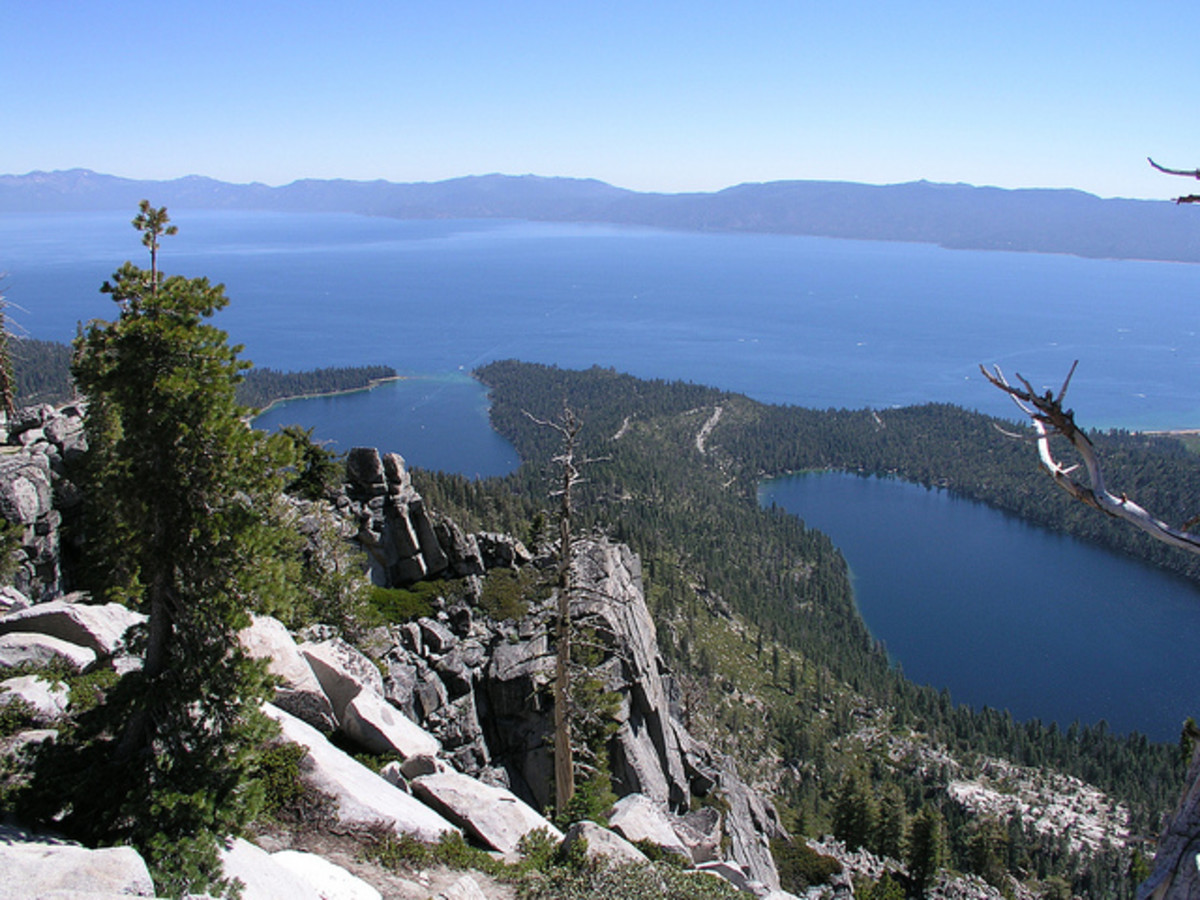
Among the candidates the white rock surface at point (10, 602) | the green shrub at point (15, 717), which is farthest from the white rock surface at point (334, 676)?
the white rock surface at point (10, 602)

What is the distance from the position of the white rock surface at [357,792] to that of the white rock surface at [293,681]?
1.65 m

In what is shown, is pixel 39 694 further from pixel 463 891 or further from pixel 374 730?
pixel 463 891

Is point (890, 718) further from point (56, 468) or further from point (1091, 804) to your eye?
point (56, 468)

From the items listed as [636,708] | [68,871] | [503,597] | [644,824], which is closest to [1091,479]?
[68,871]

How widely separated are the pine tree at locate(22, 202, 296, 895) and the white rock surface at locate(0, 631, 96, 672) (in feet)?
18.1

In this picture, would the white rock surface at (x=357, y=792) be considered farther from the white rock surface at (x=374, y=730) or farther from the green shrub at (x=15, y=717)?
the green shrub at (x=15, y=717)

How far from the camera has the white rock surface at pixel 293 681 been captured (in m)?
17.7

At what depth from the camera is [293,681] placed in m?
18.2

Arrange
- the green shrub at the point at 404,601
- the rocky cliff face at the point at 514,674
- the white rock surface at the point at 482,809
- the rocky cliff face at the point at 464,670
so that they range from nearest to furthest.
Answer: the white rock surface at the point at 482,809, the rocky cliff face at the point at 464,670, the rocky cliff face at the point at 514,674, the green shrub at the point at 404,601

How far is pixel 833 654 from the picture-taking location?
107 metres

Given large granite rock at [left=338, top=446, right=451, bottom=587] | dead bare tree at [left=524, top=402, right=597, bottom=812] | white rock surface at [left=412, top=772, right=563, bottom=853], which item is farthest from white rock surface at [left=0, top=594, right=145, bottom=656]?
large granite rock at [left=338, top=446, right=451, bottom=587]

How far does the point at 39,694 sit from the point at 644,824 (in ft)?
46.0

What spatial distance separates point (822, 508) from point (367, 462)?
15373 centimetres

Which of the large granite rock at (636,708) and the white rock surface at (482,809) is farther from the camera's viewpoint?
the large granite rock at (636,708)
